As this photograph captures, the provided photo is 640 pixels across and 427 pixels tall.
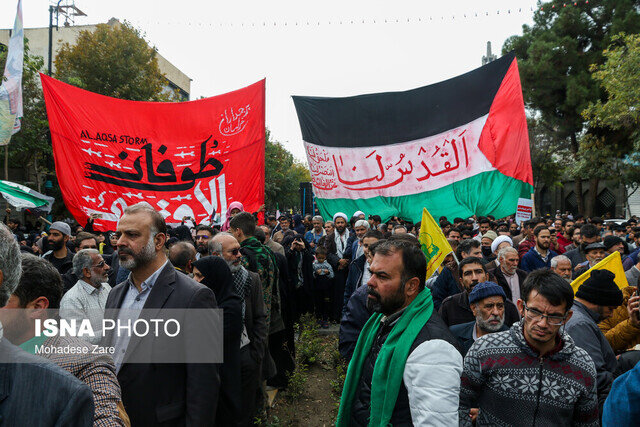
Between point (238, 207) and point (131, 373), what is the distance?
4.92 meters

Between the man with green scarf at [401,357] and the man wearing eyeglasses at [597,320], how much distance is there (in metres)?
1.10

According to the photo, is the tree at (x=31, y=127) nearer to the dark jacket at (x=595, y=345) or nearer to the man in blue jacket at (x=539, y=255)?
the man in blue jacket at (x=539, y=255)

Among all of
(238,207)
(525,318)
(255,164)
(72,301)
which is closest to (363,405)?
(525,318)

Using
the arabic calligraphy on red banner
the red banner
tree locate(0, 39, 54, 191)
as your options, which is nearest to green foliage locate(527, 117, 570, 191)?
the arabic calligraphy on red banner

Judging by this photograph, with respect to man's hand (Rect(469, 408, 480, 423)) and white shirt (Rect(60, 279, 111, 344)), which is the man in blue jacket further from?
white shirt (Rect(60, 279, 111, 344))

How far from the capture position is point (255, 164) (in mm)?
7898

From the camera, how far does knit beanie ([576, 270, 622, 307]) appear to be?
3.04 metres

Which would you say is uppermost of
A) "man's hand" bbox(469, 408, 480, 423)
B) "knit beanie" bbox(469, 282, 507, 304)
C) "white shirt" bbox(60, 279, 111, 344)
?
"knit beanie" bbox(469, 282, 507, 304)

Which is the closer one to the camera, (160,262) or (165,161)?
(160,262)

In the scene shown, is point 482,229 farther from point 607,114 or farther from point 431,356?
point 607,114

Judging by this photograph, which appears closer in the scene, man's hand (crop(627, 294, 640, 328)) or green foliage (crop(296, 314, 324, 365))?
man's hand (crop(627, 294, 640, 328))

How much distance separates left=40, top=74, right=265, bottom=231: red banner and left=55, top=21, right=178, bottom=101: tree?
1329 centimetres

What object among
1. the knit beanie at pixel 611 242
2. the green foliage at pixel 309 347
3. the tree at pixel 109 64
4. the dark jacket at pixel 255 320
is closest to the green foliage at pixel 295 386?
the green foliage at pixel 309 347

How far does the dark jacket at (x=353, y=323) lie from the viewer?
3.12 metres
